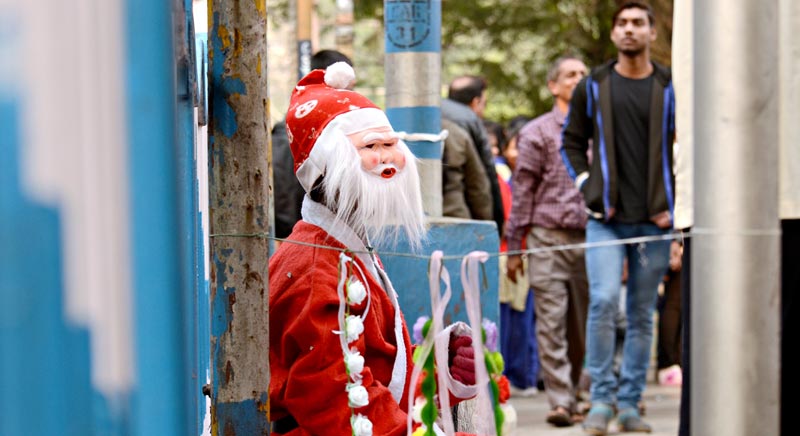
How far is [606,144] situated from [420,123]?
1096 mm

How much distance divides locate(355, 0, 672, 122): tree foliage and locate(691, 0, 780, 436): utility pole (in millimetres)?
12897

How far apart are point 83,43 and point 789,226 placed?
185cm

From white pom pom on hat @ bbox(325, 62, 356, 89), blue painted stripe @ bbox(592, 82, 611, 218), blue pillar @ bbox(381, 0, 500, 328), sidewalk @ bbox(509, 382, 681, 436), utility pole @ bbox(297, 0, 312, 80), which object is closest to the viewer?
white pom pom on hat @ bbox(325, 62, 356, 89)

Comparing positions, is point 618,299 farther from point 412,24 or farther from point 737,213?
point 737,213

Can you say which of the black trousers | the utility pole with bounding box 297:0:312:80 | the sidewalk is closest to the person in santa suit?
the black trousers

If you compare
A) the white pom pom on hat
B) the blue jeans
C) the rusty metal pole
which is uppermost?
the white pom pom on hat

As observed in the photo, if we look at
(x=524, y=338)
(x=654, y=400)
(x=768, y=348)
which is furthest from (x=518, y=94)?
(x=768, y=348)

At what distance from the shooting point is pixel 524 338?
956cm

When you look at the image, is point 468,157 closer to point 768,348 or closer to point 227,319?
point 227,319

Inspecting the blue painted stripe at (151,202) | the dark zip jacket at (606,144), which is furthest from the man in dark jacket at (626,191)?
the blue painted stripe at (151,202)

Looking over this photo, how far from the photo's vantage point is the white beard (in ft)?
11.6

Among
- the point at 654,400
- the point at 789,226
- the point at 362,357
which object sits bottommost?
the point at 654,400

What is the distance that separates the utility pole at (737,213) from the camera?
233 centimetres

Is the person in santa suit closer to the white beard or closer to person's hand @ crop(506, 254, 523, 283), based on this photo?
the white beard
